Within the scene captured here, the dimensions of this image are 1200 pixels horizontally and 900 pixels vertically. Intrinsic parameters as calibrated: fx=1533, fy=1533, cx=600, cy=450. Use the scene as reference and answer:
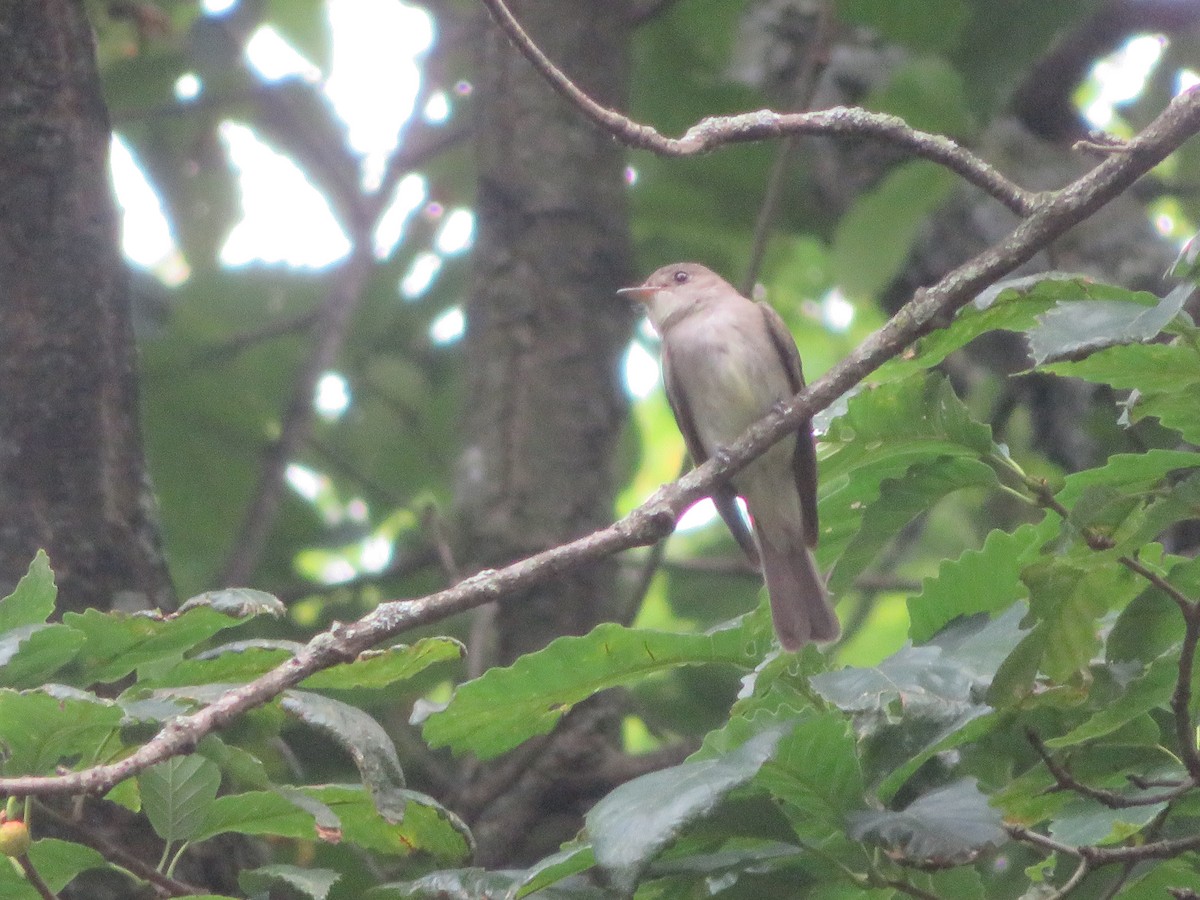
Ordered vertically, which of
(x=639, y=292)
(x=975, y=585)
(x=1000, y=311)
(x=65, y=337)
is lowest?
(x=975, y=585)

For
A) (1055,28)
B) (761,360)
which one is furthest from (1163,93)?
(761,360)

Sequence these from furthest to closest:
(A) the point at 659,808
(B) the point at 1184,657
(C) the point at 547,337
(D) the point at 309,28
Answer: (D) the point at 309,28 → (C) the point at 547,337 → (B) the point at 1184,657 → (A) the point at 659,808

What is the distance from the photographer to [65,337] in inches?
138

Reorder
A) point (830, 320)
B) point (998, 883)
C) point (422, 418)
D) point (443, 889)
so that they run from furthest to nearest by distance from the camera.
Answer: point (830, 320)
point (422, 418)
point (998, 883)
point (443, 889)

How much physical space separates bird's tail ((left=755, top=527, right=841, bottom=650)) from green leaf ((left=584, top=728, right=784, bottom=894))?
5.78 ft

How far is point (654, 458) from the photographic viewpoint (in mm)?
9562

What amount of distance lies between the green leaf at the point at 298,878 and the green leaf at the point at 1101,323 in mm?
1222

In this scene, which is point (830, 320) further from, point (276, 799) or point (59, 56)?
point (276, 799)

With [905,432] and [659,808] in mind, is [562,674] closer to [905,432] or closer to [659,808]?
[659,808]

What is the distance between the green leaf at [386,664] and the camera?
7.46 ft

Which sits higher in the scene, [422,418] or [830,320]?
[830,320]

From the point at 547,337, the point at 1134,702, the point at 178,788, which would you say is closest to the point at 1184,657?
the point at 1134,702

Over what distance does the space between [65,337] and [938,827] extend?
240 cm

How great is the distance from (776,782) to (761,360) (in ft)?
9.85
